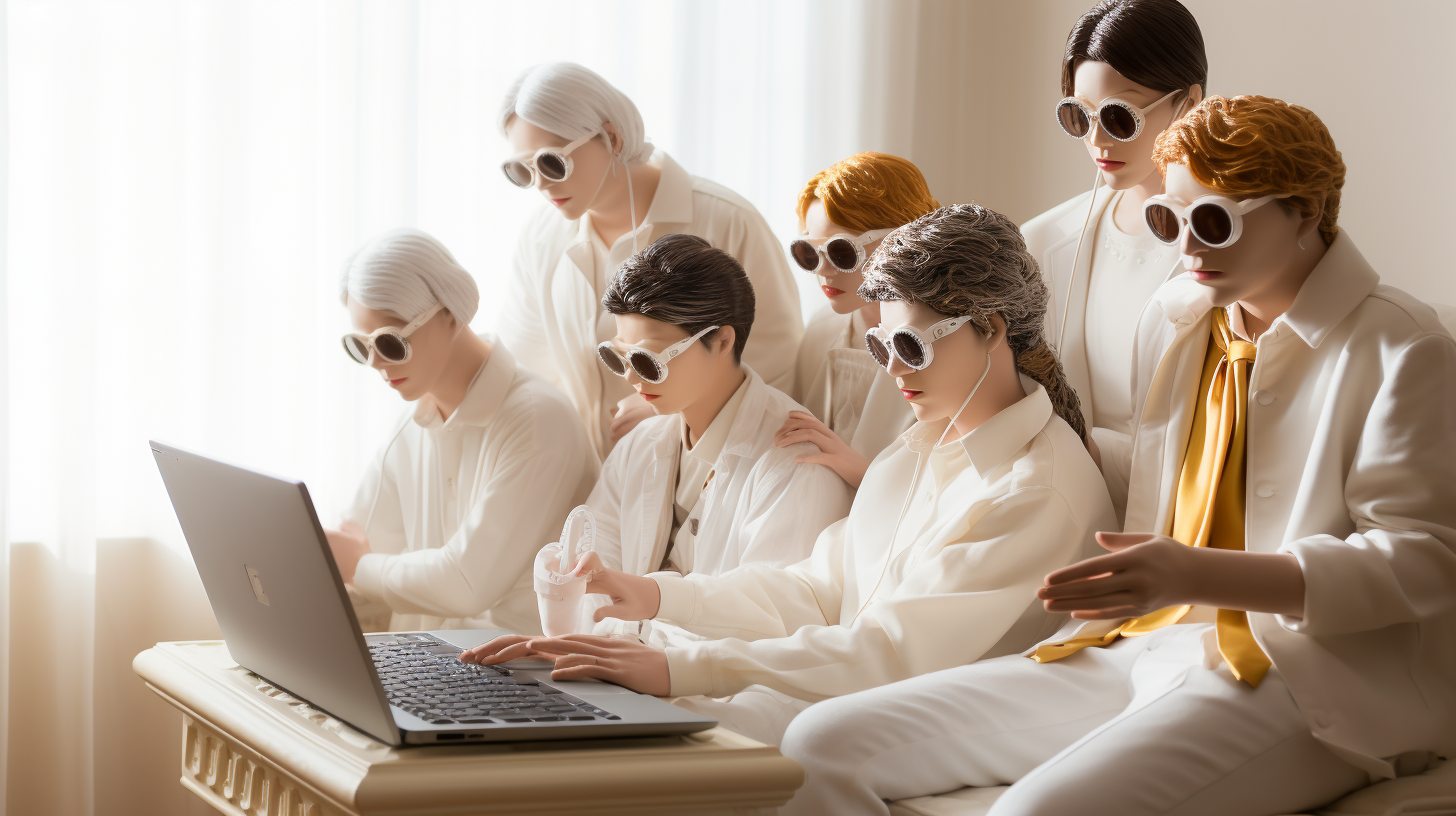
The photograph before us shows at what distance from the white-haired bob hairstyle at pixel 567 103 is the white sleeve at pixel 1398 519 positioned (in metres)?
1.90

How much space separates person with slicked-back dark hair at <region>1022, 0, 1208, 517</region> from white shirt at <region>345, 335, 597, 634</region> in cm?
114

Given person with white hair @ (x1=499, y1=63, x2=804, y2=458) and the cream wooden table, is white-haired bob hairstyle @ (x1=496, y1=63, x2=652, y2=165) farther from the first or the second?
the cream wooden table

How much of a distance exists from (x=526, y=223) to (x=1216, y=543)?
84.7 inches

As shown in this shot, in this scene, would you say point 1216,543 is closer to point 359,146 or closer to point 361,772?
point 361,772

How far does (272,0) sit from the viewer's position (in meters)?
3.59

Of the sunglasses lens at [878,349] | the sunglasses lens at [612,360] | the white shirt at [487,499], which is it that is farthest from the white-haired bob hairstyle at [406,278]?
the sunglasses lens at [878,349]

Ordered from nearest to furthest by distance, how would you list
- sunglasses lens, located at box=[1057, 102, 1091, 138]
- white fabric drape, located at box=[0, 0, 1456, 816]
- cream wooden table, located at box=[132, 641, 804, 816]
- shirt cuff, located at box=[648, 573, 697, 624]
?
1. cream wooden table, located at box=[132, 641, 804, 816]
2. shirt cuff, located at box=[648, 573, 697, 624]
3. sunglasses lens, located at box=[1057, 102, 1091, 138]
4. white fabric drape, located at box=[0, 0, 1456, 816]

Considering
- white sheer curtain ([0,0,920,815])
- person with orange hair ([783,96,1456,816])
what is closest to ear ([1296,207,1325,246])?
person with orange hair ([783,96,1456,816])

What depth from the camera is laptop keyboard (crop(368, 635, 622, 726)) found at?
127cm

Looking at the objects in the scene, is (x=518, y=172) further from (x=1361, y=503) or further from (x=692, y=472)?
(x=1361, y=503)

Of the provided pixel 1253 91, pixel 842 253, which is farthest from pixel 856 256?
pixel 1253 91

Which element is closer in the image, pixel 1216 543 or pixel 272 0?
pixel 1216 543

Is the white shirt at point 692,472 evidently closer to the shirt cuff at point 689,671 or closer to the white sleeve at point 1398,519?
the shirt cuff at point 689,671

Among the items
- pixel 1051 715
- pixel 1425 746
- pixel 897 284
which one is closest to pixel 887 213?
pixel 897 284
